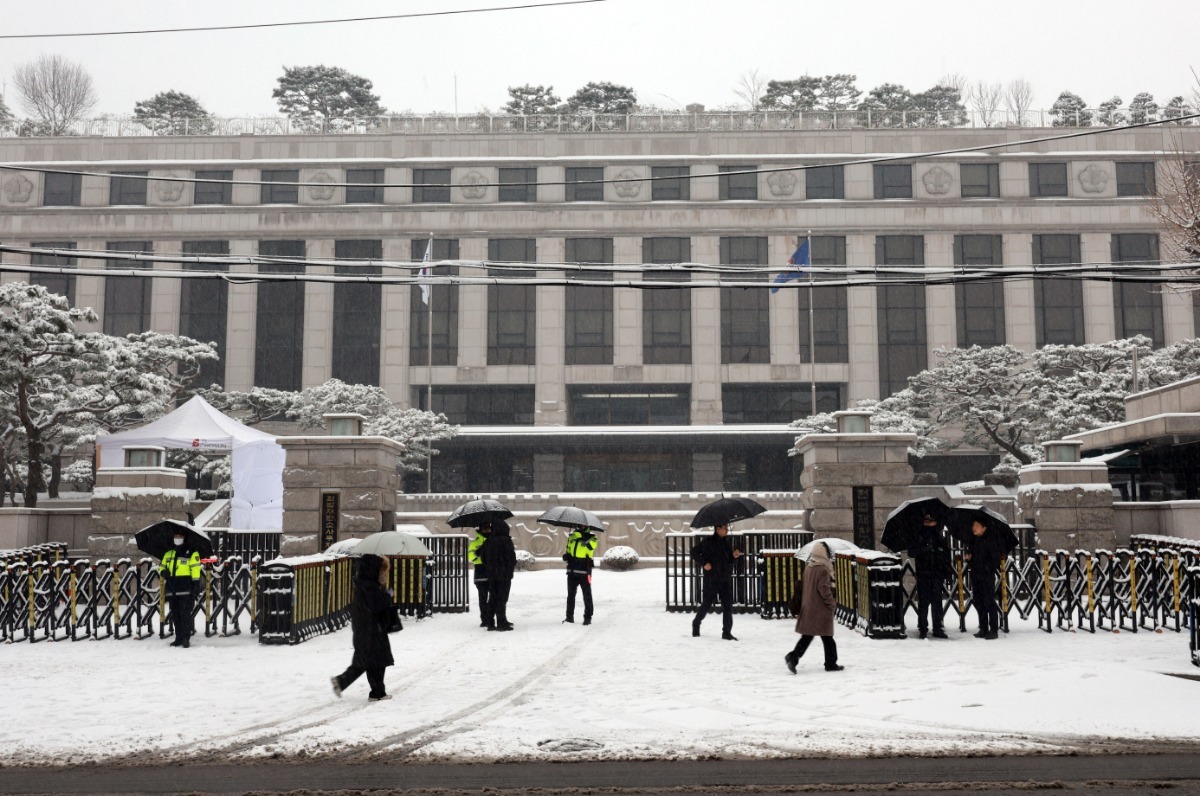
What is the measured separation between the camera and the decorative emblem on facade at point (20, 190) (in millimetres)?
58969

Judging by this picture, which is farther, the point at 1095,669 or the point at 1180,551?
the point at 1180,551

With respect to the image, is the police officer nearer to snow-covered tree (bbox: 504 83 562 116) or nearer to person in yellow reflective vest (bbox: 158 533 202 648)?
person in yellow reflective vest (bbox: 158 533 202 648)

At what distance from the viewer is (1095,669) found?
40.5ft

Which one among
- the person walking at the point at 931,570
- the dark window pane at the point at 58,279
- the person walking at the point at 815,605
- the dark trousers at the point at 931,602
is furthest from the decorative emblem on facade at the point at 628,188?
the person walking at the point at 815,605

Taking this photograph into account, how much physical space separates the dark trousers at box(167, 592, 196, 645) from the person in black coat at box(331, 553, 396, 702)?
514 cm

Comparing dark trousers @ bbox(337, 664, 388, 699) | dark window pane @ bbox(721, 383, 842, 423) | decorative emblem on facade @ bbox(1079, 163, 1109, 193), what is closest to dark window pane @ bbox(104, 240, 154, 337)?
dark window pane @ bbox(721, 383, 842, 423)

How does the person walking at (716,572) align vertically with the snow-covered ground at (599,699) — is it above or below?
above

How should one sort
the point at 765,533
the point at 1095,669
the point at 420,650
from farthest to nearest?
1. the point at 765,533
2. the point at 420,650
3. the point at 1095,669

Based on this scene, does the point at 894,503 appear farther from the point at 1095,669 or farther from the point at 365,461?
the point at 365,461

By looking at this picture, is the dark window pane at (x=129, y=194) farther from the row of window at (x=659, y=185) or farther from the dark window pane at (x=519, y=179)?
the dark window pane at (x=519, y=179)

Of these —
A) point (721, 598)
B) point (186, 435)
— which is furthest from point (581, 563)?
point (186, 435)

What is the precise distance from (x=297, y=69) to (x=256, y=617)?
6928 cm

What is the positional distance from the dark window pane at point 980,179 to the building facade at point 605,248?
4.8 inches

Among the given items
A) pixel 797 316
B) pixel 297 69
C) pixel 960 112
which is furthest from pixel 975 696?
pixel 297 69
